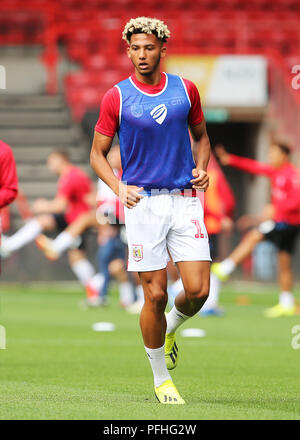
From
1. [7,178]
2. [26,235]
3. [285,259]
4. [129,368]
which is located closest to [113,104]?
[7,178]

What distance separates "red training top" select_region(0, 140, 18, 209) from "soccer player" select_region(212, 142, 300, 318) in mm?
5516

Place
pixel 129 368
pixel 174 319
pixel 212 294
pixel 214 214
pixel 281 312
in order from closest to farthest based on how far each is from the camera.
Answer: pixel 174 319, pixel 129 368, pixel 212 294, pixel 281 312, pixel 214 214

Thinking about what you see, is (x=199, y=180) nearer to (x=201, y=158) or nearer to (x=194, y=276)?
(x=201, y=158)

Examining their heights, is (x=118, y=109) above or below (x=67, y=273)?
above

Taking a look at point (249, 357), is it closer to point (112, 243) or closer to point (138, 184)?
point (138, 184)

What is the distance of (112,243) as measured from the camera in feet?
46.2

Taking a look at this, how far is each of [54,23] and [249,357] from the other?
50.2ft

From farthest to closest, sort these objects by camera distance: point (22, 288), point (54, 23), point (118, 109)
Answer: point (54, 23) → point (22, 288) → point (118, 109)

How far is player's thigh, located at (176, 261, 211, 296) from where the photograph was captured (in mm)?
6074

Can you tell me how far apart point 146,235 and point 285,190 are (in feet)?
23.7

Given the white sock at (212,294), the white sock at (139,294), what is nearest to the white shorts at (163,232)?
the white sock at (212,294)

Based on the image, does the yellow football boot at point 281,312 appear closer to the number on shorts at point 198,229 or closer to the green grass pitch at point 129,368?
the green grass pitch at point 129,368

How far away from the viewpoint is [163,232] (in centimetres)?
608

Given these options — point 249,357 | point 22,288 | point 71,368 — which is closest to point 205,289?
point 71,368
